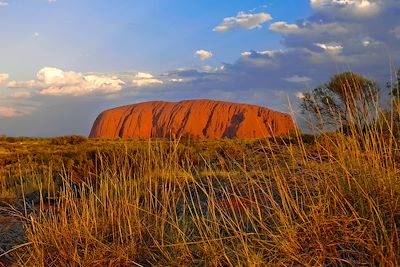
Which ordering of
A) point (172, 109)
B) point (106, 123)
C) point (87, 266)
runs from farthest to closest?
point (106, 123) < point (172, 109) < point (87, 266)

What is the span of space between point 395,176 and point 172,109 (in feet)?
174

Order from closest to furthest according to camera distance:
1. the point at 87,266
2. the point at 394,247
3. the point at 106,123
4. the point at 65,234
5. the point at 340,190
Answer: the point at 394,247 < the point at 340,190 < the point at 87,266 < the point at 65,234 < the point at 106,123

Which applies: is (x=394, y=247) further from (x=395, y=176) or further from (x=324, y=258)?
(x=395, y=176)

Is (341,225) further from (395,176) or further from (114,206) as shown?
(114,206)

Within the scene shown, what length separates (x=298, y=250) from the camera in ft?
12.3

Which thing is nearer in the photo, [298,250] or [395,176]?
[298,250]

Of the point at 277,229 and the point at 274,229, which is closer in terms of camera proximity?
the point at 277,229

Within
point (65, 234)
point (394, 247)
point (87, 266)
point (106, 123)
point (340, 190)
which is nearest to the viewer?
point (394, 247)

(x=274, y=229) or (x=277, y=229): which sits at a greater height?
(x=277, y=229)

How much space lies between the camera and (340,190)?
13.8 feet

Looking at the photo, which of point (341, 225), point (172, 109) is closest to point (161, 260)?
point (341, 225)

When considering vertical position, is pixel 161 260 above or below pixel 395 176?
below

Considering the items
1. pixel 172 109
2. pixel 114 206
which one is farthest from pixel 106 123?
pixel 114 206

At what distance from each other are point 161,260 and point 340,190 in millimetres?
1650
